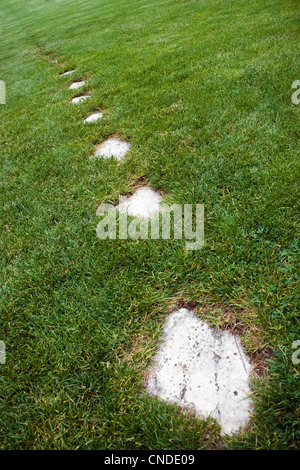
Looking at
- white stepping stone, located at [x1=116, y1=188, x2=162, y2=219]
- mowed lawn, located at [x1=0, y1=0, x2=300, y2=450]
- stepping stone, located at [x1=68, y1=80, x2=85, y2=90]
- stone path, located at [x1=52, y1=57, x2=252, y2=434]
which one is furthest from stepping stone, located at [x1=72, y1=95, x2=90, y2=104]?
stone path, located at [x1=52, y1=57, x2=252, y2=434]

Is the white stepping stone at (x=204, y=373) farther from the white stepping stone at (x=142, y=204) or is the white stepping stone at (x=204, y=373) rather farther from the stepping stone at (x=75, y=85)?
the stepping stone at (x=75, y=85)

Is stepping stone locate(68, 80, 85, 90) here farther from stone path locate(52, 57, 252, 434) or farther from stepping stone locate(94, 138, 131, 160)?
stone path locate(52, 57, 252, 434)

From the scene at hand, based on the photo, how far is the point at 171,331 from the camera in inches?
52.2

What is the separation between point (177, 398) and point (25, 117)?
442 cm

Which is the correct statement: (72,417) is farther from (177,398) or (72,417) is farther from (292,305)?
(292,305)

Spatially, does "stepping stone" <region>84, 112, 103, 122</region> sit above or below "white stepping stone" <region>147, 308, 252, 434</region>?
above

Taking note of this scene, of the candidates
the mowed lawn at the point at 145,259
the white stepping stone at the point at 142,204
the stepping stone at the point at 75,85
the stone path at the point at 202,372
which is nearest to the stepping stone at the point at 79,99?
the mowed lawn at the point at 145,259

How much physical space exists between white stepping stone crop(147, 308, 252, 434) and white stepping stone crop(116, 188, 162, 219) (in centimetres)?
89

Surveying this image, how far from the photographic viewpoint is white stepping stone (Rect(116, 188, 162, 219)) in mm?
1977

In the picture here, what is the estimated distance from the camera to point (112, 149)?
2.78 m

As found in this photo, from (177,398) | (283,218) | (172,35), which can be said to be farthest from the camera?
(172,35)

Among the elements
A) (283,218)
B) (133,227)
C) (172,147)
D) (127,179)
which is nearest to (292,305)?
(283,218)

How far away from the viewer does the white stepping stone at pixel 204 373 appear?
3.45 ft

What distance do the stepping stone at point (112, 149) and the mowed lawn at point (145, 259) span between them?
10 centimetres
